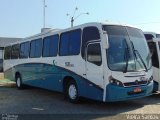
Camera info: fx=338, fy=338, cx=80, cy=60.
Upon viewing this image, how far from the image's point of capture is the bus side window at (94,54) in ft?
39.0

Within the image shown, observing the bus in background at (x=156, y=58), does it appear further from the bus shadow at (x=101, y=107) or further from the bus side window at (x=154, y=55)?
the bus shadow at (x=101, y=107)

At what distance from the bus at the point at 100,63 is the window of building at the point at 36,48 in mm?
1616

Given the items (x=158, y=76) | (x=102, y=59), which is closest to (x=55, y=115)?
(x=102, y=59)

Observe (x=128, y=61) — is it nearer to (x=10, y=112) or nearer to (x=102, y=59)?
(x=102, y=59)

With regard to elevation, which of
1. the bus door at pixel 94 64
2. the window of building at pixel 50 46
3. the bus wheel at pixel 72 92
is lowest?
the bus wheel at pixel 72 92

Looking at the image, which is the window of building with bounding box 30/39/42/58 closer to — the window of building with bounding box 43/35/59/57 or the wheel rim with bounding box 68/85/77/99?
the window of building with bounding box 43/35/59/57

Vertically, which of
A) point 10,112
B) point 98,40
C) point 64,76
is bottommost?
point 10,112

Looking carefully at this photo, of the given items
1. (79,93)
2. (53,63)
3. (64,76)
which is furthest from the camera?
(53,63)

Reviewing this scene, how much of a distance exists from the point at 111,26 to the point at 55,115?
3814 mm

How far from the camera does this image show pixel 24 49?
2009 cm

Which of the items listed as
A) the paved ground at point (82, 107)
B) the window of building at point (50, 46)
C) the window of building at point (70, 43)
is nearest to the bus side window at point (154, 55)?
the paved ground at point (82, 107)

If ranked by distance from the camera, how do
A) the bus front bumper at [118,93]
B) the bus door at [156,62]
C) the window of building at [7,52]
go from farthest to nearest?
the window of building at [7,52] → the bus door at [156,62] → the bus front bumper at [118,93]

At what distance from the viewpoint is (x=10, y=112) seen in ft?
38.3

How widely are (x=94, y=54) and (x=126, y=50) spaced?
3.78ft
